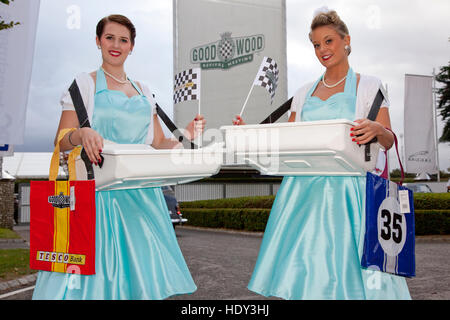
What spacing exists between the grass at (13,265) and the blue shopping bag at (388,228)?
5.44 meters

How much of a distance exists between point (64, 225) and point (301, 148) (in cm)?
139

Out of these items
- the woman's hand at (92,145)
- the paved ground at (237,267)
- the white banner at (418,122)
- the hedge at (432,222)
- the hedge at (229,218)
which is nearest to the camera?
the woman's hand at (92,145)

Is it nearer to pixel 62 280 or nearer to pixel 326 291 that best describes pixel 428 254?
pixel 326 291

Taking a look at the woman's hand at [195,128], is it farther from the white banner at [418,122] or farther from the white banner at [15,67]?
the white banner at [418,122]

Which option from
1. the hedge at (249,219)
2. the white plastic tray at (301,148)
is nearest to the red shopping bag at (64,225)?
the white plastic tray at (301,148)

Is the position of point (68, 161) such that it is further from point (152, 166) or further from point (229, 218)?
point (229, 218)

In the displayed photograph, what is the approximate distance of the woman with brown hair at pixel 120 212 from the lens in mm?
2738

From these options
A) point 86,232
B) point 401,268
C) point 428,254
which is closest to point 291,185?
point 401,268

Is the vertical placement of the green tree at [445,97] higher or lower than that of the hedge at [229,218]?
higher

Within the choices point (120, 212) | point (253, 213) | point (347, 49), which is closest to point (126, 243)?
point (120, 212)

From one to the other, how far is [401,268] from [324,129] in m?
1.05

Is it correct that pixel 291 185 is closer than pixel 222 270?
Yes

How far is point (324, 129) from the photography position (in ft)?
8.02

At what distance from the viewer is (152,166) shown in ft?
8.37
